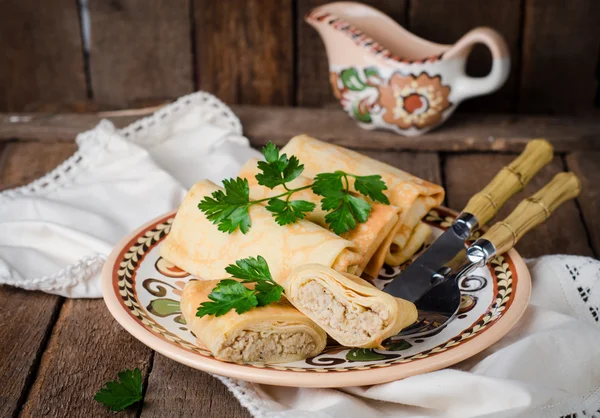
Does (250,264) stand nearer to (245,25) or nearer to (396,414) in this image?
(396,414)

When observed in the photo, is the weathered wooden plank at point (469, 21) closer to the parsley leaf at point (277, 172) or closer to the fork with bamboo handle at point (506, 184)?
the fork with bamboo handle at point (506, 184)

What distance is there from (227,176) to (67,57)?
2.80 ft

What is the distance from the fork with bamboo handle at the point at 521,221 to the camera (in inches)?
47.5

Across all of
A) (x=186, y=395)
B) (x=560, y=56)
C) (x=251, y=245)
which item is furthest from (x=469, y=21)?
(x=186, y=395)

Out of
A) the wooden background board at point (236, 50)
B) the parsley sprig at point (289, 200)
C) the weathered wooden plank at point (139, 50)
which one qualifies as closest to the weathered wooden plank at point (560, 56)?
the wooden background board at point (236, 50)

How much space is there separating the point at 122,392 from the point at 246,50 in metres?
1.33

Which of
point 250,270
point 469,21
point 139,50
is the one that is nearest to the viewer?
point 250,270

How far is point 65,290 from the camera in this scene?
50.9 inches

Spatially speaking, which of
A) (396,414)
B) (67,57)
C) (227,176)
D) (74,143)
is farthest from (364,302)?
(67,57)

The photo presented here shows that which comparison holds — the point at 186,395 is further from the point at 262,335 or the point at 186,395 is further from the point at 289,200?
the point at 289,200

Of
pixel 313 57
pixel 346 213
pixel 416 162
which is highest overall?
pixel 346 213

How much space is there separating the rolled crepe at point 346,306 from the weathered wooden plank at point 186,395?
0.16 meters

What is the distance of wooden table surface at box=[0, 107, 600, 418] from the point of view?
3.47 ft

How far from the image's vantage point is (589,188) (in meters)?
1.69
